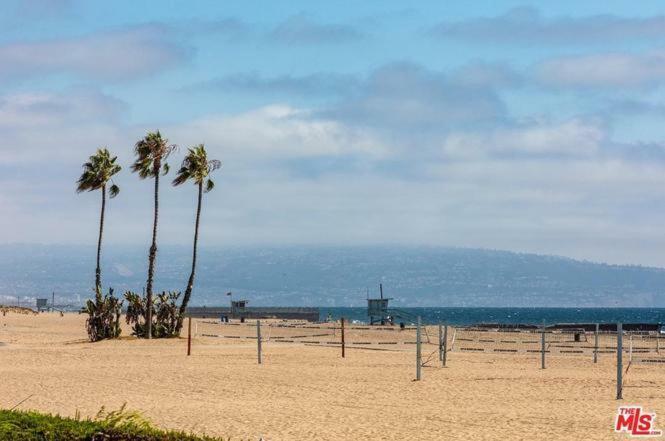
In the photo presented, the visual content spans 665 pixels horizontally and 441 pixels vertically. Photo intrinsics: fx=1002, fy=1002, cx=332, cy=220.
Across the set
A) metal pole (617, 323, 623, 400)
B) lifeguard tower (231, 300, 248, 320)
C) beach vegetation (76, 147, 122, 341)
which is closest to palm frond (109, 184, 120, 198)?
beach vegetation (76, 147, 122, 341)

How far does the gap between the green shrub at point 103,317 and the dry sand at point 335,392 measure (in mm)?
7199

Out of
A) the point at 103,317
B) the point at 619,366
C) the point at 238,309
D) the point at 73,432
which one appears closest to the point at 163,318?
the point at 103,317

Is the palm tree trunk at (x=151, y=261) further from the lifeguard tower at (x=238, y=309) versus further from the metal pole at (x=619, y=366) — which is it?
the lifeguard tower at (x=238, y=309)

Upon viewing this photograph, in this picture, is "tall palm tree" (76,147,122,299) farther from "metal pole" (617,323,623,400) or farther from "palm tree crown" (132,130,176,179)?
"metal pole" (617,323,623,400)

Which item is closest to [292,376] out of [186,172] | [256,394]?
[256,394]

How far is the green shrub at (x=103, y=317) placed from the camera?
4681 cm

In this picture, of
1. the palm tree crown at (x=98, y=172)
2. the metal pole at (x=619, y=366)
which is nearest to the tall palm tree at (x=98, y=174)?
the palm tree crown at (x=98, y=172)

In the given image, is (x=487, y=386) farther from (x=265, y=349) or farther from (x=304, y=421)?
(x=265, y=349)

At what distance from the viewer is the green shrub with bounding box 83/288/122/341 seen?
4681cm

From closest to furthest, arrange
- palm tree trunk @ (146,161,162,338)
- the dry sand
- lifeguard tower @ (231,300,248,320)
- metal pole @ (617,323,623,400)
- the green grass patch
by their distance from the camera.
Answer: the green grass patch < the dry sand < metal pole @ (617,323,623,400) < palm tree trunk @ (146,161,162,338) < lifeguard tower @ (231,300,248,320)

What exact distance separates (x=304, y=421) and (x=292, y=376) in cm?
954

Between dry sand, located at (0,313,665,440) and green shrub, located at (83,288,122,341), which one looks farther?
green shrub, located at (83,288,122,341)

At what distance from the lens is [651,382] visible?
27875 mm

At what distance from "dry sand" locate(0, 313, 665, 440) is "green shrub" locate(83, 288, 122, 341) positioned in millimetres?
7199
